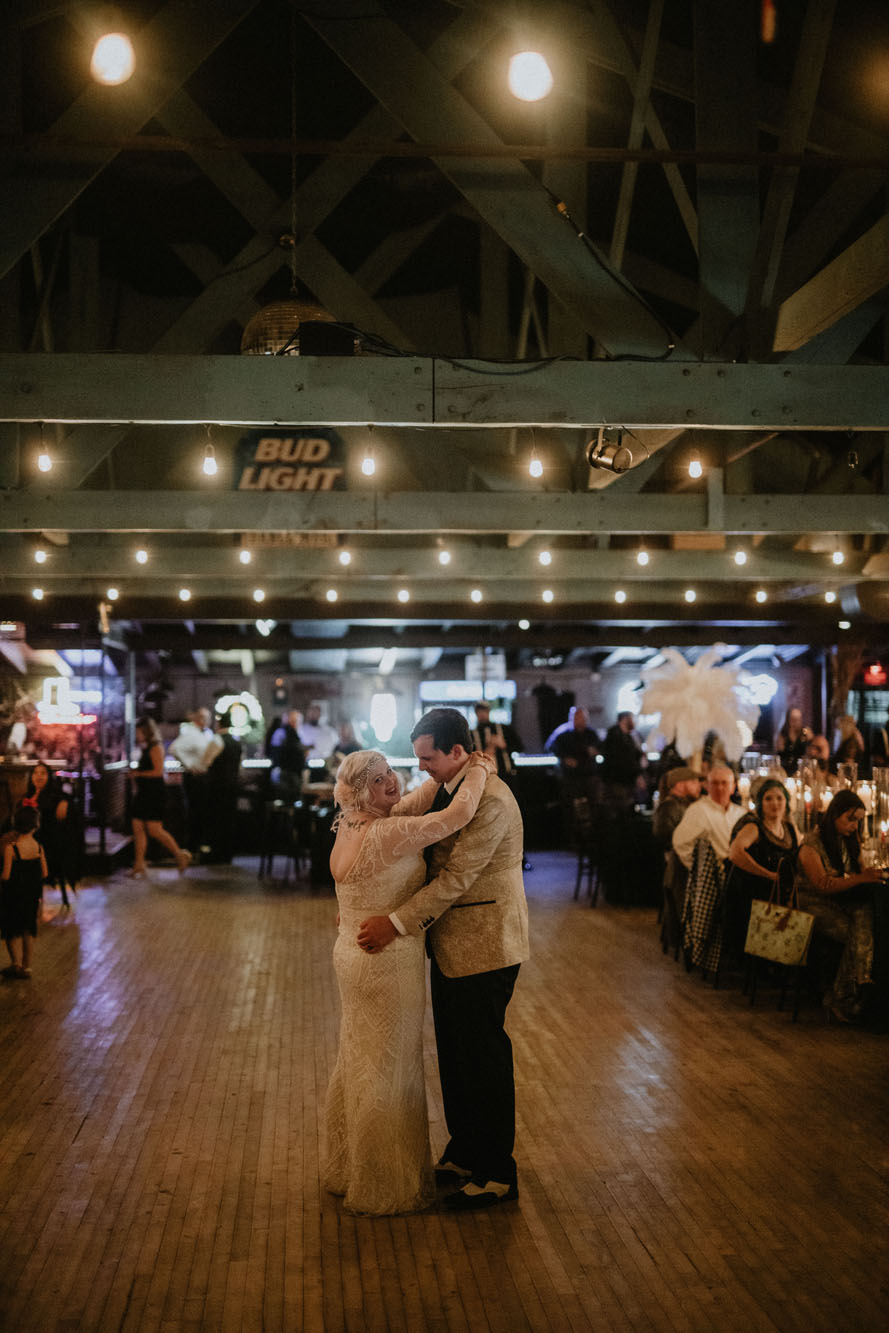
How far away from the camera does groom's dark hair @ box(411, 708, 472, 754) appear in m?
4.16

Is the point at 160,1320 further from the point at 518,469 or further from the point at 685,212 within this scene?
the point at 518,469

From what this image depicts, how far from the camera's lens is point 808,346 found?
7.12 metres

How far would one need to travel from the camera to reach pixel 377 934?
13.0 feet

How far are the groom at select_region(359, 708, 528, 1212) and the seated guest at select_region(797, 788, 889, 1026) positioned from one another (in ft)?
10.2

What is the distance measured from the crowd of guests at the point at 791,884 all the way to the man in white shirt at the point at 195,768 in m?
7.78

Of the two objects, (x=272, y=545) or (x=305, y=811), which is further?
(x=305, y=811)

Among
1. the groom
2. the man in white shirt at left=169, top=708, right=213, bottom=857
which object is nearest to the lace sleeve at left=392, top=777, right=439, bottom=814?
the groom

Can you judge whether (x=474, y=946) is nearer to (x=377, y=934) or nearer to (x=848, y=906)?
(x=377, y=934)

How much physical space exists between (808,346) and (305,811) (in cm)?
815

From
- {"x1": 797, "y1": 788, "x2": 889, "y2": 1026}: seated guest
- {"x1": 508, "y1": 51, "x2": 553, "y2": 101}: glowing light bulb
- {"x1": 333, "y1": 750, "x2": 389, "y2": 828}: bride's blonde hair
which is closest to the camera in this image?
{"x1": 333, "y1": 750, "x2": 389, "y2": 828}: bride's blonde hair

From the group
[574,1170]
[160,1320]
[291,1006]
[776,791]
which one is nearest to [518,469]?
[776,791]

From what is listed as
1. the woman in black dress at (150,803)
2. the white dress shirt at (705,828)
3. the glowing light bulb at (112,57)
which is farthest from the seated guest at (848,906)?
the woman in black dress at (150,803)

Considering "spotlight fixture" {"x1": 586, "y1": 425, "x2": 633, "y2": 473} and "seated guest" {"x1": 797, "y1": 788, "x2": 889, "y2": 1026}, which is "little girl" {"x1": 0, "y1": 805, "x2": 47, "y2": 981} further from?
"seated guest" {"x1": 797, "y1": 788, "x2": 889, "y2": 1026}

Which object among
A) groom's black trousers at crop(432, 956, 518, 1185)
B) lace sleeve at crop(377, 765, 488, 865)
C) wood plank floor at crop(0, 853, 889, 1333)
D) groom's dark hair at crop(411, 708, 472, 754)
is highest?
groom's dark hair at crop(411, 708, 472, 754)
